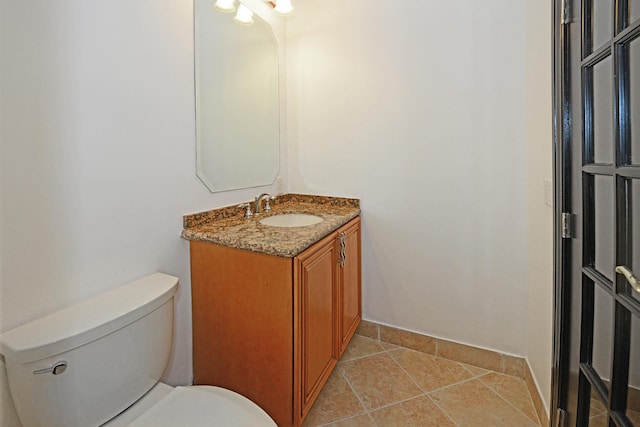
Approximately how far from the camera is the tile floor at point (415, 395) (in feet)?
4.84

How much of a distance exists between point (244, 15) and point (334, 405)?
85.0 inches

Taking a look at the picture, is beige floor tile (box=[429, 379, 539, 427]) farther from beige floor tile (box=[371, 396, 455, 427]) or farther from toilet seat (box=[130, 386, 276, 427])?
toilet seat (box=[130, 386, 276, 427])

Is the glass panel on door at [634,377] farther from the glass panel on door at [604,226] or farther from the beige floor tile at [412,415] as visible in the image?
the beige floor tile at [412,415]

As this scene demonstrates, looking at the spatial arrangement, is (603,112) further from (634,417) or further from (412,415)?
(412,415)

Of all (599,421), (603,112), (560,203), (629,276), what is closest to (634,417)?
(599,421)

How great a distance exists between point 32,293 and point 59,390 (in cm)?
32

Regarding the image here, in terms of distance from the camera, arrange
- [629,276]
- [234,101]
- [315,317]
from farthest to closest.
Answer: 1. [234,101]
2. [315,317]
3. [629,276]

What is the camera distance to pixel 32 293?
968 mm

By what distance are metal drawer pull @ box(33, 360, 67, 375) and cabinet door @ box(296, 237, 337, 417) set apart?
0.74 m

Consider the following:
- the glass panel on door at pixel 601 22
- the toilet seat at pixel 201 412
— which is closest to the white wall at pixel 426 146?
the glass panel on door at pixel 601 22

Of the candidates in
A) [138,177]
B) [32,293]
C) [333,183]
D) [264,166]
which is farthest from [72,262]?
[333,183]

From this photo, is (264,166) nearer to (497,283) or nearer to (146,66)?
(146,66)

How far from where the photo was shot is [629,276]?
29.5 inches

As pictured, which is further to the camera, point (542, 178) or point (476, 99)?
point (476, 99)
